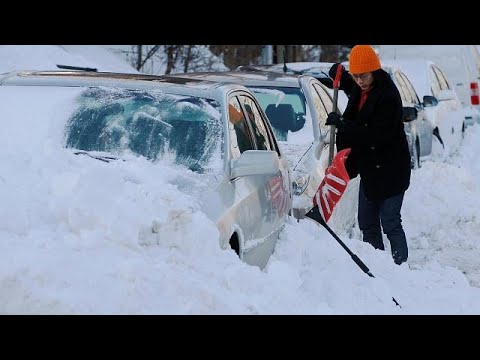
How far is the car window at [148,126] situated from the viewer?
19.2 feet

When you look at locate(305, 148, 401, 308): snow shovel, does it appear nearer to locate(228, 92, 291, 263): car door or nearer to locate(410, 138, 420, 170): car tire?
locate(228, 92, 291, 263): car door

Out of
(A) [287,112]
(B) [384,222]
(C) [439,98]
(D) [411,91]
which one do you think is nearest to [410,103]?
(D) [411,91]

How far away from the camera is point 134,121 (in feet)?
20.0

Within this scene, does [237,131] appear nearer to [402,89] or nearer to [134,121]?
[134,121]

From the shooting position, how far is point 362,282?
6.06 m

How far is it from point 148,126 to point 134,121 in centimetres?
10

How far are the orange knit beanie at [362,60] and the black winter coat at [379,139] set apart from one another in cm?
9

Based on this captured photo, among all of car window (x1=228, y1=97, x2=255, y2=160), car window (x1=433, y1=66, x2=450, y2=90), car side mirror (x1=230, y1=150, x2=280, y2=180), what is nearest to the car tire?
car window (x1=433, y1=66, x2=450, y2=90)

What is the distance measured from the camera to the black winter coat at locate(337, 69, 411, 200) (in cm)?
772

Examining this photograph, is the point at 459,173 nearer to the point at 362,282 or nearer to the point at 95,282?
the point at 362,282

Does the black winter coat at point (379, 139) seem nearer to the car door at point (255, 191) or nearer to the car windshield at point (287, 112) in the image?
the car door at point (255, 191)

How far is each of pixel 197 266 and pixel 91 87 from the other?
2.02 metres

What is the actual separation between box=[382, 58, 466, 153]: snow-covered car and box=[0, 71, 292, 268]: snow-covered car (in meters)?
9.30

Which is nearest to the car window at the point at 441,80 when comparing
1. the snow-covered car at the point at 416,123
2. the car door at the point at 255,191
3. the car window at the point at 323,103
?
the snow-covered car at the point at 416,123
